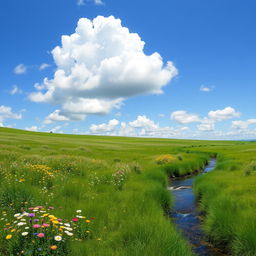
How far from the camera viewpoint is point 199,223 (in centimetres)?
1012

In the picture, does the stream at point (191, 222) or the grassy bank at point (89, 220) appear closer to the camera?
the grassy bank at point (89, 220)

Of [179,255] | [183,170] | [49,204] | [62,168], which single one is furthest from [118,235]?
[183,170]

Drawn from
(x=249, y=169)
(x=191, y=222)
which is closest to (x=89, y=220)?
(x=191, y=222)

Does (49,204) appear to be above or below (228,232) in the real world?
above

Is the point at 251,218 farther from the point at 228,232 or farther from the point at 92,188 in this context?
the point at 92,188

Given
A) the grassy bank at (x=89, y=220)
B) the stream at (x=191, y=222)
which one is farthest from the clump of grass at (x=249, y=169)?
the grassy bank at (x=89, y=220)

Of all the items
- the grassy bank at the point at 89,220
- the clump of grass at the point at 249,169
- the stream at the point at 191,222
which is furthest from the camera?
the clump of grass at the point at 249,169

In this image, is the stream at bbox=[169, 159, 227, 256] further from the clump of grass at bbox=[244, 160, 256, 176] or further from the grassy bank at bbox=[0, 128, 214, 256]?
the clump of grass at bbox=[244, 160, 256, 176]

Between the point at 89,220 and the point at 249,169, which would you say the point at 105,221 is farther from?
the point at 249,169

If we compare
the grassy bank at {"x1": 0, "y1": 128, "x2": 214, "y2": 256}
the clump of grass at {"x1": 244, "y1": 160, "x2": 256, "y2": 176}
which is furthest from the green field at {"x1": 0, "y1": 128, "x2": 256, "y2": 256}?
the clump of grass at {"x1": 244, "y1": 160, "x2": 256, "y2": 176}

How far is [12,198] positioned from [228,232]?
306 inches

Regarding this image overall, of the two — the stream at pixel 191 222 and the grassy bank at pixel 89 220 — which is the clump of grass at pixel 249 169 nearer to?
the stream at pixel 191 222

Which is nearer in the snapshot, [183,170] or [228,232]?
[228,232]

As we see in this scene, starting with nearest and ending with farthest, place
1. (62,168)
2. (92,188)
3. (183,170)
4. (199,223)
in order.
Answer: (199,223) → (92,188) → (62,168) → (183,170)
